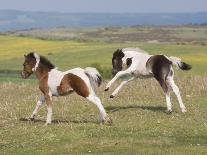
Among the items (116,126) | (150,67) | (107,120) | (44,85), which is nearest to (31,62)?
(44,85)

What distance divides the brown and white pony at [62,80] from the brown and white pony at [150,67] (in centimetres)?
211

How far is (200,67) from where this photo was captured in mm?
51969

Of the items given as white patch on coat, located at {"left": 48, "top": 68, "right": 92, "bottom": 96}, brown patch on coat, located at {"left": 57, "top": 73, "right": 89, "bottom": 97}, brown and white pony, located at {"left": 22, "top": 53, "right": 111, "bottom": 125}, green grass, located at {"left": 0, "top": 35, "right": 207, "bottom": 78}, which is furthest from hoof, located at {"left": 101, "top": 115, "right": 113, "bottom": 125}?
green grass, located at {"left": 0, "top": 35, "right": 207, "bottom": 78}

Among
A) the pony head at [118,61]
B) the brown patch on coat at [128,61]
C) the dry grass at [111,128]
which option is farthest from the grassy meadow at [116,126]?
the brown patch on coat at [128,61]

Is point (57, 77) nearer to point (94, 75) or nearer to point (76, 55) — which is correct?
point (94, 75)

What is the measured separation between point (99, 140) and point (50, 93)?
3062mm

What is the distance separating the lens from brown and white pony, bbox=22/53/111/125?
660 inches

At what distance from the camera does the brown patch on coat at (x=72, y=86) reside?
16.7 metres

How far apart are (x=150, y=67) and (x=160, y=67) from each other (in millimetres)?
355

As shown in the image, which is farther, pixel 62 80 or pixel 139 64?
pixel 139 64

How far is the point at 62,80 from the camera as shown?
55.9 feet

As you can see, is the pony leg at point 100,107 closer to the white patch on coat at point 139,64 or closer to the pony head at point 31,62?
the pony head at point 31,62

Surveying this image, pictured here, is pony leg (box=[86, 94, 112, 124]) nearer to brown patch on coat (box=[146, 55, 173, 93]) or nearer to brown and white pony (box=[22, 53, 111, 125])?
brown and white pony (box=[22, 53, 111, 125])

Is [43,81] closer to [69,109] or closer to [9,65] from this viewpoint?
[69,109]
